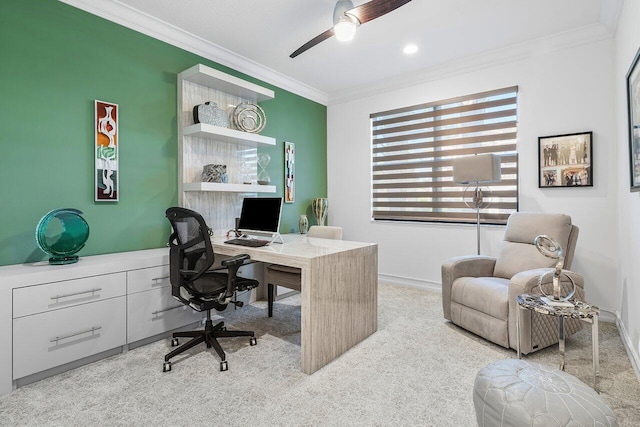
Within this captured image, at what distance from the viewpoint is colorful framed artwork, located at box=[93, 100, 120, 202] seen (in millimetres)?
2631

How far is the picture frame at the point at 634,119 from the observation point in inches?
80.4

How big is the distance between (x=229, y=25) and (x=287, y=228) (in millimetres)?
2441

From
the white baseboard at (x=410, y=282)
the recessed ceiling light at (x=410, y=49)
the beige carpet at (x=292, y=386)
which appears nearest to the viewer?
the beige carpet at (x=292, y=386)

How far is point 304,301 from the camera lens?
2152 millimetres

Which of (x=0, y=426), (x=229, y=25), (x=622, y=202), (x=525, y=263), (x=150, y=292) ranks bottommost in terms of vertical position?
(x=0, y=426)

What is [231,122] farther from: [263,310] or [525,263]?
[525,263]

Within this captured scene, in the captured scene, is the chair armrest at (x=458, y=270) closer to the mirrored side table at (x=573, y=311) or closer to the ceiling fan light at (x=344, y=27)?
the mirrored side table at (x=573, y=311)

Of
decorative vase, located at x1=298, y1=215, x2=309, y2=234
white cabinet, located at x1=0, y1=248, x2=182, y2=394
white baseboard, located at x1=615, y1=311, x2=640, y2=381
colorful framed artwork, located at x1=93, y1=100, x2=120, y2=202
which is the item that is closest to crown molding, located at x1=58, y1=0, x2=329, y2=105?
colorful framed artwork, located at x1=93, y1=100, x2=120, y2=202

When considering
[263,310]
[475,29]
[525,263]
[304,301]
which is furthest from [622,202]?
[263,310]

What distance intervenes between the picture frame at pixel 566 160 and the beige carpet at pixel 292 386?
4.55 ft

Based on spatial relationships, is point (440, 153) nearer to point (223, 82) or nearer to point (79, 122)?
point (223, 82)

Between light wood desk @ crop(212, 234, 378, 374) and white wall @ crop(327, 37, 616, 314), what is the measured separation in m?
1.69

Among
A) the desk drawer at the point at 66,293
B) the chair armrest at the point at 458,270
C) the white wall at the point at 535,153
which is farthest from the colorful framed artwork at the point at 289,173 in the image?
the desk drawer at the point at 66,293

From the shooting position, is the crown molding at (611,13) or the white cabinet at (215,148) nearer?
the crown molding at (611,13)
